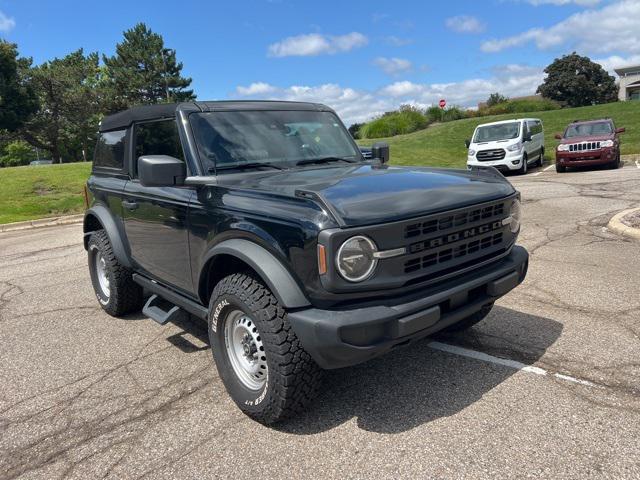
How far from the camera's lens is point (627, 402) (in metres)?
2.97

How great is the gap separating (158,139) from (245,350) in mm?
1978

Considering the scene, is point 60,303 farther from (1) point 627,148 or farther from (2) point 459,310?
(1) point 627,148

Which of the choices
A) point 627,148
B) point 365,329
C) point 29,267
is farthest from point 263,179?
point 627,148

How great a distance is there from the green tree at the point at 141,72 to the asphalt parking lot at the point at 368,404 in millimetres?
59328

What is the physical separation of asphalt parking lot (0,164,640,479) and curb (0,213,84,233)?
8802mm

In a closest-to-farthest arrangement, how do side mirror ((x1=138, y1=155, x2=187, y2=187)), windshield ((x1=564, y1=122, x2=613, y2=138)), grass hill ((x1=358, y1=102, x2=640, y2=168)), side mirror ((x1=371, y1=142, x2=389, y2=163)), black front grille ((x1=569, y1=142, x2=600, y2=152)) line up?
1. side mirror ((x1=138, y1=155, x2=187, y2=187))
2. side mirror ((x1=371, y1=142, x2=389, y2=163))
3. black front grille ((x1=569, y1=142, x2=600, y2=152))
4. windshield ((x1=564, y1=122, x2=613, y2=138))
5. grass hill ((x1=358, y1=102, x2=640, y2=168))

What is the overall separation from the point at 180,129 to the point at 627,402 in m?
3.44

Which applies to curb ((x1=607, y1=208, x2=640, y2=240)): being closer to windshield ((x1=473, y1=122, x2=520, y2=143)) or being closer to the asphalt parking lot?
the asphalt parking lot

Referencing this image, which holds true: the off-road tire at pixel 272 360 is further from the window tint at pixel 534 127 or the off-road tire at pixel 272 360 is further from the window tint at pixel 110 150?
the window tint at pixel 534 127

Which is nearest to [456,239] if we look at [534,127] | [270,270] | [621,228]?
[270,270]

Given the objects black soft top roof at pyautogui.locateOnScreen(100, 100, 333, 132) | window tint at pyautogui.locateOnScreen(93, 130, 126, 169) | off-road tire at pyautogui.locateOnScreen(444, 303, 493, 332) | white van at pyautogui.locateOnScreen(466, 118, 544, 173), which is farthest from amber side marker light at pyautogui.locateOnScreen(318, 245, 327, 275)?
white van at pyautogui.locateOnScreen(466, 118, 544, 173)

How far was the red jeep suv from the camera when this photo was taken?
15906 mm

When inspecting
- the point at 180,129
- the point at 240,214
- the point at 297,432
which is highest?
the point at 180,129

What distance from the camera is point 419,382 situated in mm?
3389
